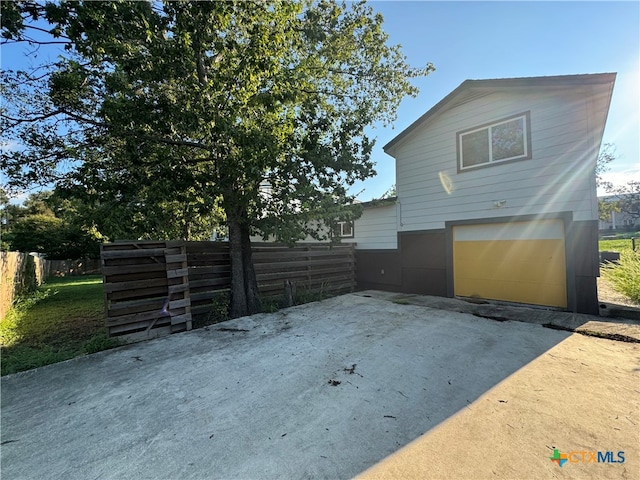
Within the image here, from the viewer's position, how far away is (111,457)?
7.52 feet

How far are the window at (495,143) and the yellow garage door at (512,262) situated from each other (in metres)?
1.71

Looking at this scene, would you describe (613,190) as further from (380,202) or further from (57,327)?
(57,327)

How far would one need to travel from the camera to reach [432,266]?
8812 mm

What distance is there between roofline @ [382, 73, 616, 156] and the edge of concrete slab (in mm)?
4735

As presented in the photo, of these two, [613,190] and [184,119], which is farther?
[613,190]

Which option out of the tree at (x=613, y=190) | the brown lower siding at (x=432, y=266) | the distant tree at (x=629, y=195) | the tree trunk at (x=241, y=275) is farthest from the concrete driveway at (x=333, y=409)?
the distant tree at (x=629, y=195)

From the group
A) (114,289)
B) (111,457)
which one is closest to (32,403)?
(111,457)

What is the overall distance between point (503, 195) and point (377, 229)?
4052 millimetres

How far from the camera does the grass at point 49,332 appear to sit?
438cm

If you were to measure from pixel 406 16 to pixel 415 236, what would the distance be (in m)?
5.96

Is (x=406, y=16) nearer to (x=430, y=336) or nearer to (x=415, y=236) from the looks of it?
(x=415, y=236)

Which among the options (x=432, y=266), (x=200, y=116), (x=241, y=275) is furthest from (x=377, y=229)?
(x=200, y=116)

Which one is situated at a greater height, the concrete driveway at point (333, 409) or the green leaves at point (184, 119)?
the green leaves at point (184, 119)

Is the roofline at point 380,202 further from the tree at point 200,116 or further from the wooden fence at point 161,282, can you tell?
the wooden fence at point 161,282
